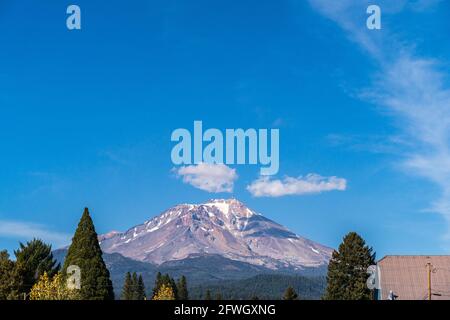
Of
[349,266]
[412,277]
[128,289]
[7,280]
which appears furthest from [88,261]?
[128,289]

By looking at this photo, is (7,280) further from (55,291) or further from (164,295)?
(55,291)

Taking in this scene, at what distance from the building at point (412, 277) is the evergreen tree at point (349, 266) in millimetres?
8106

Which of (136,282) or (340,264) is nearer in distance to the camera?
(340,264)

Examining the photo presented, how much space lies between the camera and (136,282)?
168 meters

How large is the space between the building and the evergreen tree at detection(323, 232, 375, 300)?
26.6 ft

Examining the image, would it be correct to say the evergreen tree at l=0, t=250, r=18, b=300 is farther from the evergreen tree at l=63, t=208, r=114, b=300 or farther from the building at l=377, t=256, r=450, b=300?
the building at l=377, t=256, r=450, b=300

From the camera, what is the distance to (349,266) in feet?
253

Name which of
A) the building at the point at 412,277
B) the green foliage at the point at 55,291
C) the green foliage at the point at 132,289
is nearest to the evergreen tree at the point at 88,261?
the green foliage at the point at 55,291
